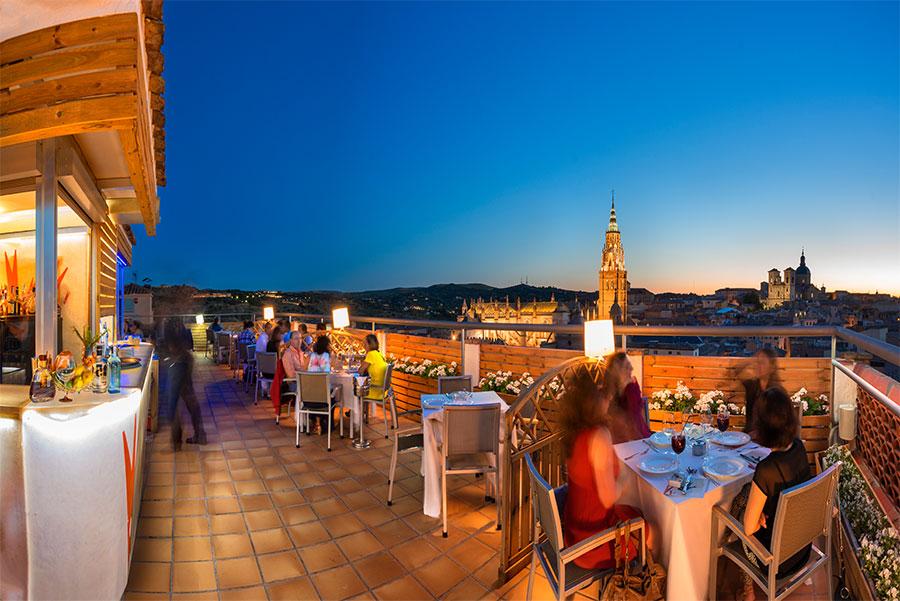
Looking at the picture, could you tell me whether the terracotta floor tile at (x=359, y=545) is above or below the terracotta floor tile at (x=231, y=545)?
below

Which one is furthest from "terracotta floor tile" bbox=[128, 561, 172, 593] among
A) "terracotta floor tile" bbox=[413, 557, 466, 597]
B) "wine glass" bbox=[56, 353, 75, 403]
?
"terracotta floor tile" bbox=[413, 557, 466, 597]

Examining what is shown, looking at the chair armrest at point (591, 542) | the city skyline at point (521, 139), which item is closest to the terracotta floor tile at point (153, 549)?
the chair armrest at point (591, 542)

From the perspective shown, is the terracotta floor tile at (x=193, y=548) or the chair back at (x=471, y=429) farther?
the chair back at (x=471, y=429)

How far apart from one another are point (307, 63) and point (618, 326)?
74.0ft

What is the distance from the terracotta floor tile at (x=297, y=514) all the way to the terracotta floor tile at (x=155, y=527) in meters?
0.79

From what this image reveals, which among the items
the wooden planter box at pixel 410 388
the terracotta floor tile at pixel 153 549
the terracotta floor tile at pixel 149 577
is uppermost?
the wooden planter box at pixel 410 388

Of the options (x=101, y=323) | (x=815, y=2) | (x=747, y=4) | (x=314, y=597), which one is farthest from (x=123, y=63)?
(x=815, y=2)

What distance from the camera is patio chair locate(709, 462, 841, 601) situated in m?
1.83

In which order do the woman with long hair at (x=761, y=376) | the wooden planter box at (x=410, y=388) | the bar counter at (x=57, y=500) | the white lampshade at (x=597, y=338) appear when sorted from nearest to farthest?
the bar counter at (x=57, y=500), the woman with long hair at (x=761, y=376), the white lampshade at (x=597, y=338), the wooden planter box at (x=410, y=388)

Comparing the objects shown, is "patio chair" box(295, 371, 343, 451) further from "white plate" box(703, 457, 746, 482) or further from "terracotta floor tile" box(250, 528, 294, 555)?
"white plate" box(703, 457, 746, 482)

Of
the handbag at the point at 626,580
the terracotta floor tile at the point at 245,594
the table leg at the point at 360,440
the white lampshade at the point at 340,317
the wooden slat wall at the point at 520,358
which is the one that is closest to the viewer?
the handbag at the point at 626,580

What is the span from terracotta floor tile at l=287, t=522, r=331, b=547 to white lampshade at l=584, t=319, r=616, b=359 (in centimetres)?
266

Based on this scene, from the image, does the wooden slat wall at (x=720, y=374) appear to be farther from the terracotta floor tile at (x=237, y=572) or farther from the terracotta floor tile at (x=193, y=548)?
the terracotta floor tile at (x=193, y=548)

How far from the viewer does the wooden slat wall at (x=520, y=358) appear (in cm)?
525
